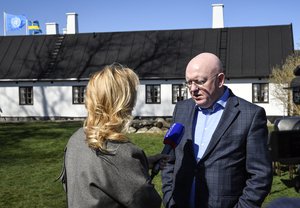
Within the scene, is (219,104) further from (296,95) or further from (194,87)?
(296,95)

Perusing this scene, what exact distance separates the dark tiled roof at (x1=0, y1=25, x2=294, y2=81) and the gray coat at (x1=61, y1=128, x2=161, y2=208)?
24329 mm

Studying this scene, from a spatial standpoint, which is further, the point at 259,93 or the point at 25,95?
the point at 25,95

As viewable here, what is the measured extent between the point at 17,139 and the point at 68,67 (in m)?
13.5

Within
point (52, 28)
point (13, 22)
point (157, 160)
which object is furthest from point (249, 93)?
point (13, 22)

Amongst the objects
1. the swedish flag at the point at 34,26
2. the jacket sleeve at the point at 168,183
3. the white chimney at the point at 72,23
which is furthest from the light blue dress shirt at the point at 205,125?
the swedish flag at the point at 34,26

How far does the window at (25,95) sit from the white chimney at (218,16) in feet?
43.3

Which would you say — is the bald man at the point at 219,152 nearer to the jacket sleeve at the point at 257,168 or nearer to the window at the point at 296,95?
the jacket sleeve at the point at 257,168

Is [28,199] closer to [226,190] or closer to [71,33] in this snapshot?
[226,190]

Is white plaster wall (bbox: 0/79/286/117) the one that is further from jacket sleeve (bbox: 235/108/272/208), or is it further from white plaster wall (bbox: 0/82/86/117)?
jacket sleeve (bbox: 235/108/272/208)

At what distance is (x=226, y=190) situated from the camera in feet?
9.90

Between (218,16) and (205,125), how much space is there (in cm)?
2893

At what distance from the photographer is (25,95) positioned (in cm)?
2911

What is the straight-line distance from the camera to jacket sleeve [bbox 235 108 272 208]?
289cm

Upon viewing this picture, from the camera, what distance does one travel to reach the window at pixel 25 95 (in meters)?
29.0
